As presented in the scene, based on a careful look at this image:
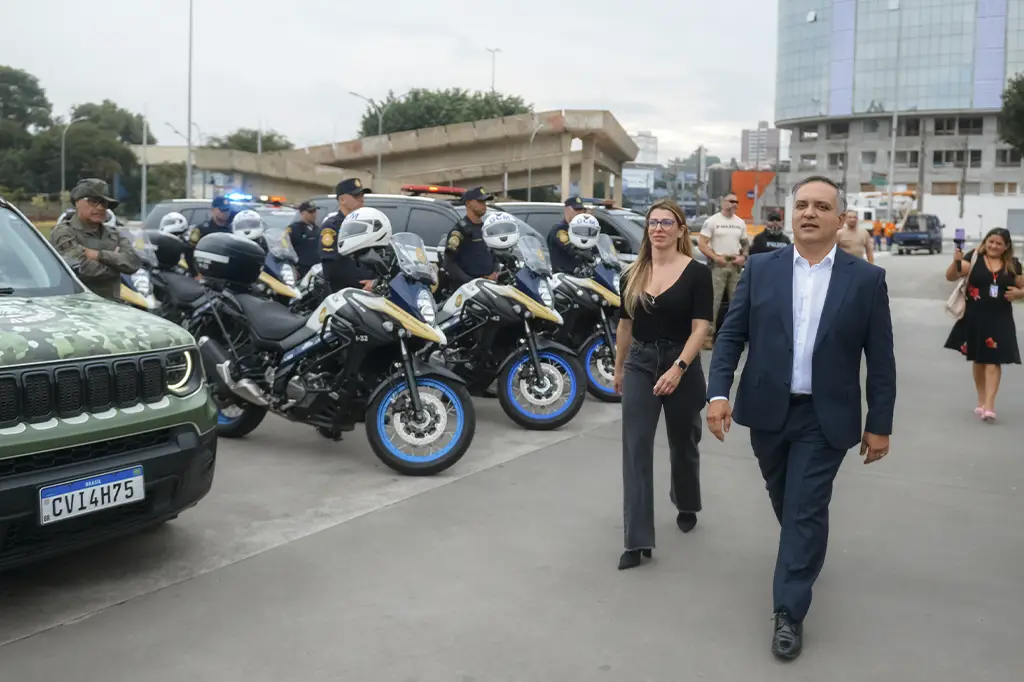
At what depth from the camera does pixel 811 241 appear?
405cm

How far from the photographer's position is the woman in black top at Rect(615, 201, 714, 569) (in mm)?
4984

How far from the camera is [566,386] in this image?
320 inches

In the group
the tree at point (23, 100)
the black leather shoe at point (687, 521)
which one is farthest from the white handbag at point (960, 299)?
the tree at point (23, 100)

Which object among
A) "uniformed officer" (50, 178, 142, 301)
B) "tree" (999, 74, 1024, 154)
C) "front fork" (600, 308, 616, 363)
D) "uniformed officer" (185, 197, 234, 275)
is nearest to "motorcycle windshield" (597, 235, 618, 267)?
"front fork" (600, 308, 616, 363)

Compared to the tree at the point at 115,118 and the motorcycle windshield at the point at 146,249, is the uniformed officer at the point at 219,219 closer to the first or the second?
the motorcycle windshield at the point at 146,249

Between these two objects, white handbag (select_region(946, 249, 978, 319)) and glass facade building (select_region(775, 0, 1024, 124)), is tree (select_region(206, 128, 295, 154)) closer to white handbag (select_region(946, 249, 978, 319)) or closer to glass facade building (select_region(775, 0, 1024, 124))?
glass facade building (select_region(775, 0, 1024, 124))

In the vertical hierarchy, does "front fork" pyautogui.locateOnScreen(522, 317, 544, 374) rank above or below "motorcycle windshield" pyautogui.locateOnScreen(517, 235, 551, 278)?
below

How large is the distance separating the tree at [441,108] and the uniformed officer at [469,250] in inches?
2650

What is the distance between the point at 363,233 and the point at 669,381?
2.76 metres

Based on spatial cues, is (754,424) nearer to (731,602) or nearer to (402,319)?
(731,602)

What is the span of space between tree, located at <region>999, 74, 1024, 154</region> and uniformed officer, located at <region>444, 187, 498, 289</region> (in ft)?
113

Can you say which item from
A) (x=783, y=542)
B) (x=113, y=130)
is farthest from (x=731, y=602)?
(x=113, y=130)

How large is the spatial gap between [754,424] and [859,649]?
0.99 meters

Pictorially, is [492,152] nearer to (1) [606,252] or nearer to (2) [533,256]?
(1) [606,252]
